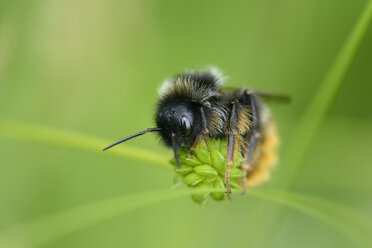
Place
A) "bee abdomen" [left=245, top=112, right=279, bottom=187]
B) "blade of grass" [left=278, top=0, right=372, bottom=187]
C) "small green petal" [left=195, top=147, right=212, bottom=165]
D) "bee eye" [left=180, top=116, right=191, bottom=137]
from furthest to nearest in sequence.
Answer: "bee abdomen" [left=245, top=112, right=279, bottom=187] < "bee eye" [left=180, top=116, right=191, bottom=137] < "small green petal" [left=195, top=147, right=212, bottom=165] < "blade of grass" [left=278, top=0, right=372, bottom=187]

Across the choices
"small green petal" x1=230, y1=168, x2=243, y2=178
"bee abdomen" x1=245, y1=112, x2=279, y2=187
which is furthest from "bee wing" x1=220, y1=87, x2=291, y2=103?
"small green petal" x1=230, y1=168, x2=243, y2=178

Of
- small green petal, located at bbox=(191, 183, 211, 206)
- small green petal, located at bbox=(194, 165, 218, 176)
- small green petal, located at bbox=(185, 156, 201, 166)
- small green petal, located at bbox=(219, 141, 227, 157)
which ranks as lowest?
small green petal, located at bbox=(191, 183, 211, 206)

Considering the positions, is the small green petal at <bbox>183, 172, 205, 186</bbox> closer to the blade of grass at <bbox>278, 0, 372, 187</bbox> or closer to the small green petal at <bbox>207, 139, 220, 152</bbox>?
the small green petal at <bbox>207, 139, 220, 152</bbox>

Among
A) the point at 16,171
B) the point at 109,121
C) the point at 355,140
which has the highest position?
the point at 355,140

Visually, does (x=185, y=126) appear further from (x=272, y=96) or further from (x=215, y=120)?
(x=272, y=96)

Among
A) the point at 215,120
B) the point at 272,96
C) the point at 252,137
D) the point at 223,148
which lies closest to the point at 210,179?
the point at 223,148

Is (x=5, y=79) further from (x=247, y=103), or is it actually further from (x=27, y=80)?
(x=247, y=103)

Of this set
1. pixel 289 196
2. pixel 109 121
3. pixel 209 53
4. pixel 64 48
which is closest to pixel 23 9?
pixel 64 48

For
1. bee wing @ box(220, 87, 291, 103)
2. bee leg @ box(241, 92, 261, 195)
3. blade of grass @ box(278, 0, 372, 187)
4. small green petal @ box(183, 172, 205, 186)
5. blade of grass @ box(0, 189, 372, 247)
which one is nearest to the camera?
blade of grass @ box(0, 189, 372, 247)
